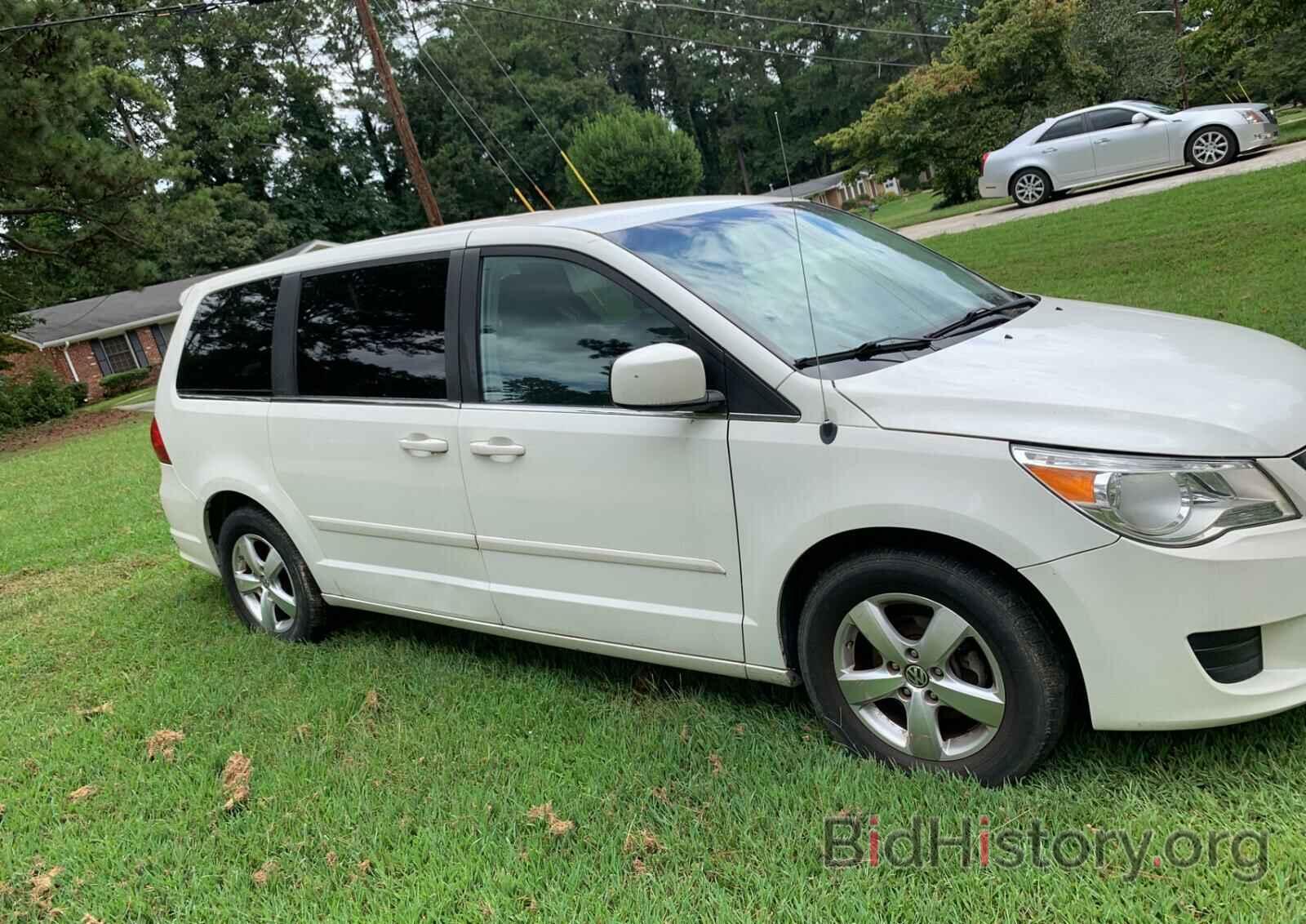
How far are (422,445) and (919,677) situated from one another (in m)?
1.95

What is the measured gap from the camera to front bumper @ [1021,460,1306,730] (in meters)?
2.37

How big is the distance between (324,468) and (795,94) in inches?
3159

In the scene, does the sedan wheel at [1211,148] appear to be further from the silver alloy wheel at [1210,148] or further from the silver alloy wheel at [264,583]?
the silver alloy wheel at [264,583]

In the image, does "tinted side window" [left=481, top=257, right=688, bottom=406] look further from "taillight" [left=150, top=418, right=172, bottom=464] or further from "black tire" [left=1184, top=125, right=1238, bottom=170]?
→ "black tire" [left=1184, top=125, right=1238, bottom=170]

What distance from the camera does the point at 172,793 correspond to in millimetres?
3473

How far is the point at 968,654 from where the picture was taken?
9.07ft

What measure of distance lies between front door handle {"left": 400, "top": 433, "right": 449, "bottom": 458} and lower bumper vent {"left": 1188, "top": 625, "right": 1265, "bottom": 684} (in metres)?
2.47

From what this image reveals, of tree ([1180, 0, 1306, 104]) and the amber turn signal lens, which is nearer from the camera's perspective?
the amber turn signal lens

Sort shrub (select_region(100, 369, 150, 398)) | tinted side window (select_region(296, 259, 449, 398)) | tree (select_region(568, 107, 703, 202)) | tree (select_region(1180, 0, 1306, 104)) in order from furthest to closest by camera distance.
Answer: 1. tree (select_region(568, 107, 703, 202))
2. shrub (select_region(100, 369, 150, 398))
3. tree (select_region(1180, 0, 1306, 104))
4. tinted side window (select_region(296, 259, 449, 398))

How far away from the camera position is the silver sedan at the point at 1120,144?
16.5 metres

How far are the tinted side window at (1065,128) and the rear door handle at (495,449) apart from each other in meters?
17.3

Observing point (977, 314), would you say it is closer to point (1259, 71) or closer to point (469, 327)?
point (469, 327)

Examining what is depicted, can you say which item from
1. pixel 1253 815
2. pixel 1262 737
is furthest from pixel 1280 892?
pixel 1262 737

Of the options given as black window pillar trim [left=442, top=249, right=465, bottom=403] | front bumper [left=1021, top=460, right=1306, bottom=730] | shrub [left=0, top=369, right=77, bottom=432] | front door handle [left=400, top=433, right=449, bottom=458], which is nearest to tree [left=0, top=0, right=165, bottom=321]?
shrub [left=0, top=369, right=77, bottom=432]
